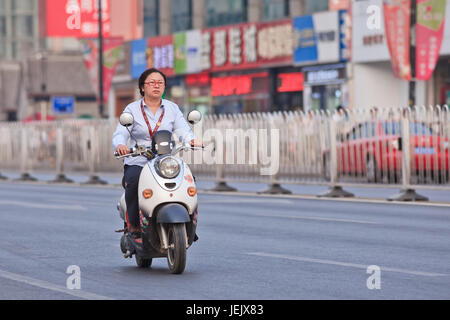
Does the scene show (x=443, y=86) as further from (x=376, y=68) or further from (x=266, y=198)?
(x=266, y=198)

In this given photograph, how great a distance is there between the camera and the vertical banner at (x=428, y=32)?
87.9 ft

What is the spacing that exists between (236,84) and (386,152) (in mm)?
26567

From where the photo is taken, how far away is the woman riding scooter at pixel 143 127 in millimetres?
9742

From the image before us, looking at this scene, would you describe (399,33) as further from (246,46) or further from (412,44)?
(246,46)

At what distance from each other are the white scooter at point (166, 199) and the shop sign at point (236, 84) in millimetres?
35549

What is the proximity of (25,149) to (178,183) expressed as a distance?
25.0 meters

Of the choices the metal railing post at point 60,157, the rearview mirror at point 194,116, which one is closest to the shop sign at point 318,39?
the metal railing post at point 60,157

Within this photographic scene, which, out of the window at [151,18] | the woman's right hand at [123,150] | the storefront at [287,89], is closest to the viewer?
the woman's right hand at [123,150]

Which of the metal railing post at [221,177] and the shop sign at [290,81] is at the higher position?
the shop sign at [290,81]

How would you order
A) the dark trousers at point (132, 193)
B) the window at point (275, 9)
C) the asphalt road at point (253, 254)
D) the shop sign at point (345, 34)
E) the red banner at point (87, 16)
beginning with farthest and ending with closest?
1. the red banner at point (87, 16)
2. the window at point (275, 9)
3. the shop sign at point (345, 34)
4. the dark trousers at point (132, 193)
5. the asphalt road at point (253, 254)

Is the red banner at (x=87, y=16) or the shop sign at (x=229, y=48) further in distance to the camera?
the red banner at (x=87, y=16)

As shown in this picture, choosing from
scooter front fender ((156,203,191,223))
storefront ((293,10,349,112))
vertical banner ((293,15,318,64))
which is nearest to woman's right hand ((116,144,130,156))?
scooter front fender ((156,203,191,223))

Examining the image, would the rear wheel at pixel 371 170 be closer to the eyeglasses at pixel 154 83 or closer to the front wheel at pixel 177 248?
the eyeglasses at pixel 154 83
